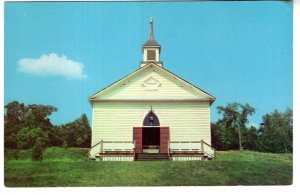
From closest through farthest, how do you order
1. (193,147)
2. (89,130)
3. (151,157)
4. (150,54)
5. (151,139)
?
(89,130) → (193,147) → (151,157) → (150,54) → (151,139)

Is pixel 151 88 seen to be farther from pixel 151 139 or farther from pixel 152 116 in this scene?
pixel 151 139

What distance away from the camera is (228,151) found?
17.1 m

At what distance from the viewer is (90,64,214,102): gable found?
672 inches

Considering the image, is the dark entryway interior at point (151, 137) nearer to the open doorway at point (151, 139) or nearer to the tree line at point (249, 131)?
the open doorway at point (151, 139)

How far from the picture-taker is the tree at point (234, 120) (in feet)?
54.0

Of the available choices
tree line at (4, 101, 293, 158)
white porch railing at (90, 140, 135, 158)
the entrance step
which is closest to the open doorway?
the entrance step

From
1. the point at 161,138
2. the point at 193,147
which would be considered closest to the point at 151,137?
the point at 161,138

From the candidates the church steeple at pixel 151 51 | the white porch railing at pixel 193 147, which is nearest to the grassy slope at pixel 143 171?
the white porch railing at pixel 193 147

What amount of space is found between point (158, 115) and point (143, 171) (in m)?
1.64

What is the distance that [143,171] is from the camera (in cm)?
1602

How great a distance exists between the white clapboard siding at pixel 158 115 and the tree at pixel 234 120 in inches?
15.5

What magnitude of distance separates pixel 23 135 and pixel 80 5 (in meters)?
3.14

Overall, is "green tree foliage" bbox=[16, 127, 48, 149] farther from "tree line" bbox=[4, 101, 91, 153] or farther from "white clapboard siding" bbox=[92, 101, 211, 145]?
"white clapboard siding" bbox=[92, 101, 211, 145]
